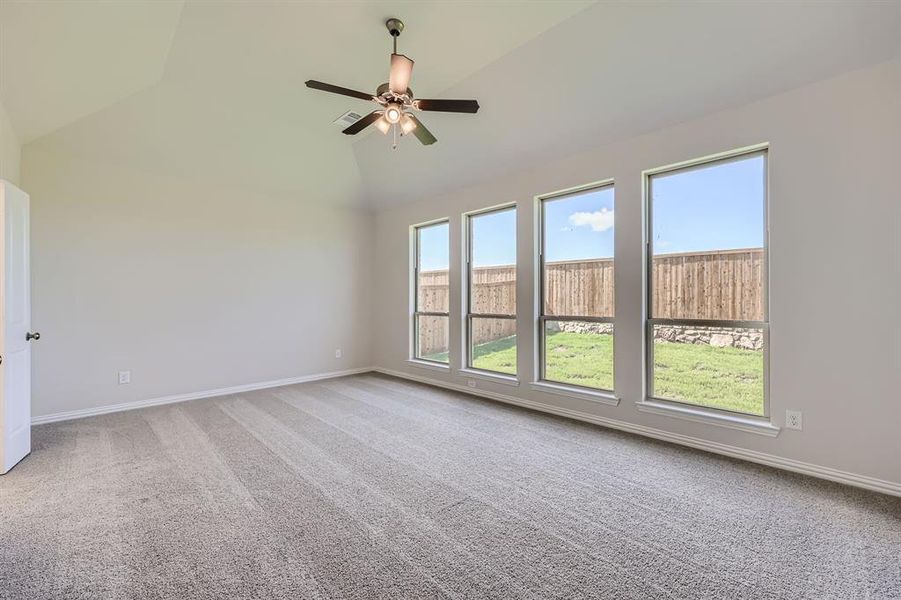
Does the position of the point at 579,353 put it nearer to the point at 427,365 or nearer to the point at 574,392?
the point at 574,392

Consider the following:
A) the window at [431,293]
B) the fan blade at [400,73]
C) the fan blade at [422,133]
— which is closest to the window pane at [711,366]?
the fan blade at [422,133]

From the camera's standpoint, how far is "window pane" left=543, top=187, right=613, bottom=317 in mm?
3873

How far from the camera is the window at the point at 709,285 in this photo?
9.98 feet

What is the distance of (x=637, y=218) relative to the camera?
356 cm

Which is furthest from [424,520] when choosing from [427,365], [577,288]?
[427,365]

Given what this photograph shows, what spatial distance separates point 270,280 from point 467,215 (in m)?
2.81

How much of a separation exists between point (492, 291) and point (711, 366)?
2430 millimetres

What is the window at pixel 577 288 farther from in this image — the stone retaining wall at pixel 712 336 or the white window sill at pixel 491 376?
the white window sill at pixel 491 376

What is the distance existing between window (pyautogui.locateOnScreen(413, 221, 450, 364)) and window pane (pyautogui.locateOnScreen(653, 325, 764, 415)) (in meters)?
2.72

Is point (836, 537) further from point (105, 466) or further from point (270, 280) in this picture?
point (270, 280)

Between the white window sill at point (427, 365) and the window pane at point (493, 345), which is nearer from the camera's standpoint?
the window pane at point (493, 345)

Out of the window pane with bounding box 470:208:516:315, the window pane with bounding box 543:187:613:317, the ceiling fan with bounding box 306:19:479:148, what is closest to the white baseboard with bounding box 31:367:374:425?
the window pane with bounding box 470:208:516:315

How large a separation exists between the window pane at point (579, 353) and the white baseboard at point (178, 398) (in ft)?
10.7

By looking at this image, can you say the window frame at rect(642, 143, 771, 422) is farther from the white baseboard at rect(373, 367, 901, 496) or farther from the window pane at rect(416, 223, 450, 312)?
the window pane at rect(416, 223, 450, 312)
